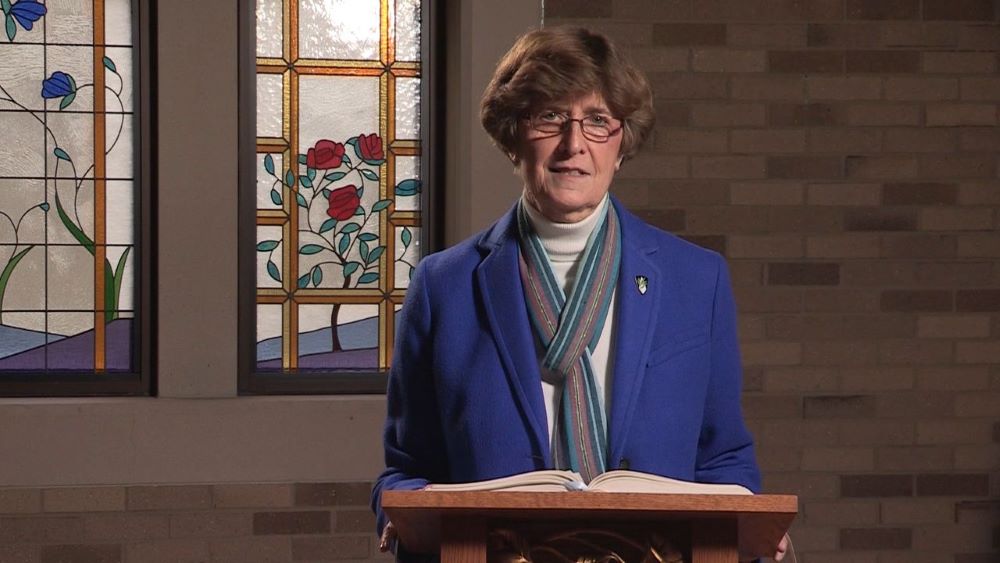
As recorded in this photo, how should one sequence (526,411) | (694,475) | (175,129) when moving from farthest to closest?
(175,129)
(694,475)
(526,411)

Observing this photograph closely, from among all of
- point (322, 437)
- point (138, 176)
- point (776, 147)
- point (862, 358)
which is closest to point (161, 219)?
point (138, 176)

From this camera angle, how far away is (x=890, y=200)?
166 inches

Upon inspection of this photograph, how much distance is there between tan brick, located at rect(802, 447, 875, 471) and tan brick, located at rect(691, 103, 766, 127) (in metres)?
1.06

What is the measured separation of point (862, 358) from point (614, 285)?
248cm

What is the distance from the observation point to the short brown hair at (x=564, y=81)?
1897mm

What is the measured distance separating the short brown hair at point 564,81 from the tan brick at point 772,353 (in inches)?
90.7

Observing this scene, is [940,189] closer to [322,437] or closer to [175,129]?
[322,437]

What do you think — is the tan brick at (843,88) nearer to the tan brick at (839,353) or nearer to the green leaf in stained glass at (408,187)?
the tan brick at (839,353)

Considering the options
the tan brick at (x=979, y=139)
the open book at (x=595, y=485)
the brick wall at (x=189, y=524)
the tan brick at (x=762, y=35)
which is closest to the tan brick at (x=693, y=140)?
the tan brick at (x=762, y=35)

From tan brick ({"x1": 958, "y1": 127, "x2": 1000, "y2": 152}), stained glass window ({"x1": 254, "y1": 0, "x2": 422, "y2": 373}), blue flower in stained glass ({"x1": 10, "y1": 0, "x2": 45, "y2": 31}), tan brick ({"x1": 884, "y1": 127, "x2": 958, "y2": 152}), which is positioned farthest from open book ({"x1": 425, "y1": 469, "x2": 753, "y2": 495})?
blue flower in stained glass ({"x1": 10, "y1": 0, "x2": 45, "y2": 31})

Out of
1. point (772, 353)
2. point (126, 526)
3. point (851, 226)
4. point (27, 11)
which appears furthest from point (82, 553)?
point (851, 226)

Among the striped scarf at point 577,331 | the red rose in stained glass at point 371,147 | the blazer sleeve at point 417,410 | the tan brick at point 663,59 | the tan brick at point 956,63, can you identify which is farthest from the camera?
the red rose in stained glass at point 371,147

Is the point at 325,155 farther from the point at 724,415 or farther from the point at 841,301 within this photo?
the point at 724,415

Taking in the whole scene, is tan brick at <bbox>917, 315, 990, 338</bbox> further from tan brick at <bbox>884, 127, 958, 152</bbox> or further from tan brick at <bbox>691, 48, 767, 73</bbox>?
tan brick at <bbox>691, 48, 767, 73</bbox>
